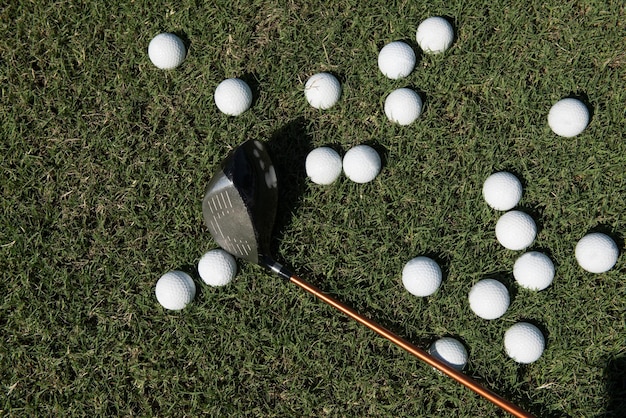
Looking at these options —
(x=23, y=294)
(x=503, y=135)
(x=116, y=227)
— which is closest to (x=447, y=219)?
(x=503, y=135)

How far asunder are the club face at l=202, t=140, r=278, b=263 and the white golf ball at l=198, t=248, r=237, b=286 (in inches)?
3.6

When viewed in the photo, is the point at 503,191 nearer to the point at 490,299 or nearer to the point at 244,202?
the point at 490,299

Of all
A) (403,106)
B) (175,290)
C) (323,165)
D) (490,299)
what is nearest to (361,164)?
(323,165)

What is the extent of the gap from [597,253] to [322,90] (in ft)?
6.23

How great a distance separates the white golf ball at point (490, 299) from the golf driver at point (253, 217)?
409 millimetres

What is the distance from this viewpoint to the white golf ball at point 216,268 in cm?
375

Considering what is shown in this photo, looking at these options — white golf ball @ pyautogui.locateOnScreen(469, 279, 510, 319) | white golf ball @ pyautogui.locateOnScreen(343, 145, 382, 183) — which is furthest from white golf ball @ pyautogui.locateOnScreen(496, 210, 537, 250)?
white golf ball @ pyautogui.locateOnScreen(343, 145, 382, 183)

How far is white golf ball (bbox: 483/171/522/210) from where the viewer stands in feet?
12.3

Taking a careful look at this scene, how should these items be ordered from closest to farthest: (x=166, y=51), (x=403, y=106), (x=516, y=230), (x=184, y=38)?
(x=516, y=230) < (x=403, y=106) < (x=166, y=51) < (x=184, y=38)

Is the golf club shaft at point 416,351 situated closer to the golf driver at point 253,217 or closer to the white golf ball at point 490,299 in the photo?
the golf driver at point 253,217

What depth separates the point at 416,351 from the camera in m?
3.45

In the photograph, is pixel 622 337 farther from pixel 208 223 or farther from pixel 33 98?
pixel 33 98

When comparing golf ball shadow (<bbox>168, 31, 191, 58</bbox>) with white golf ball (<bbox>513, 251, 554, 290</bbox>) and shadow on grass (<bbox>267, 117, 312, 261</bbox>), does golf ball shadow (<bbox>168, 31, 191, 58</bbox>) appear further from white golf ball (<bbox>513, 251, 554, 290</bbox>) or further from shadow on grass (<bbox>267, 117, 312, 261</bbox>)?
white golf ball (<bbox>513, 251, 554, 290</bbox>)

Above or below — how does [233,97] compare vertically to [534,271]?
above
